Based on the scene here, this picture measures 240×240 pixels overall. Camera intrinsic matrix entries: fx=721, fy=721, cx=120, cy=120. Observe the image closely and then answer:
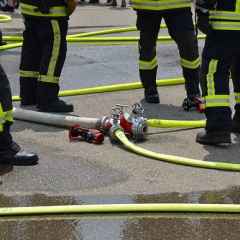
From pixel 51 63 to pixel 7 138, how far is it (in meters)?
1.48

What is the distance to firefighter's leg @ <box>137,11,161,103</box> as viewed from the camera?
6359 mm

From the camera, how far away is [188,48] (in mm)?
6273

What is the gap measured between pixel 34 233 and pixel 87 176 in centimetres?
94

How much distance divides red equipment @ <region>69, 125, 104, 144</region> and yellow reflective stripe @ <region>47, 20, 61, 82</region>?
800mm

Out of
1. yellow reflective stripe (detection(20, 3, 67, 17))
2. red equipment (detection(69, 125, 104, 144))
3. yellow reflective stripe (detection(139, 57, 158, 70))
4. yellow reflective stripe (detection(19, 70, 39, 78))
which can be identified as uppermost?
yellow reflective stripe (detection(20, 3, 67, 17))

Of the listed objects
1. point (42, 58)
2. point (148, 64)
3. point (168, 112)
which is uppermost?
point (42, 58)

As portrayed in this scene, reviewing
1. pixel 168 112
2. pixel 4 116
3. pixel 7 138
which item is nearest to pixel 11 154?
pixel 7 138

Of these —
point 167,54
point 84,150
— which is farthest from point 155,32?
point 167,54

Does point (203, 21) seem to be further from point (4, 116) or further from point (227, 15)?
point (4, 116)

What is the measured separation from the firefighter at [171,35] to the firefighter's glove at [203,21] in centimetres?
99

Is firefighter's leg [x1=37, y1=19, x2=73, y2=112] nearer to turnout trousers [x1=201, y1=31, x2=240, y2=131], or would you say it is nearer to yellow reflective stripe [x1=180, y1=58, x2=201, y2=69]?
yellow reflective stripe [x1=180, y1=58, x2=201, y2=69]

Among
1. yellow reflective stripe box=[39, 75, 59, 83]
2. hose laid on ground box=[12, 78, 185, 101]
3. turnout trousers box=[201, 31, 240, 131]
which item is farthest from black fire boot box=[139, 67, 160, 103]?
turnout trousers box=[201, 31, 240, 131]

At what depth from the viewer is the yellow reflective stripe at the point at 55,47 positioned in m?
6.02

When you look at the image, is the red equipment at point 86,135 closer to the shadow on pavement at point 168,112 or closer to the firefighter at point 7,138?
the firefighter at point 7,138
